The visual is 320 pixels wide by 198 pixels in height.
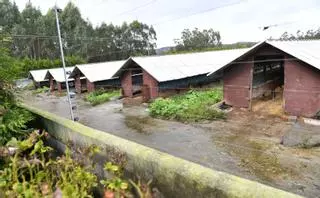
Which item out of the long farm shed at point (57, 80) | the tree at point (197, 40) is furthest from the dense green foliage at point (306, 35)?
the long farm shed at point (57, 80)

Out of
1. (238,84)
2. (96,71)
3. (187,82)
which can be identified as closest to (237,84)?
(238,84)

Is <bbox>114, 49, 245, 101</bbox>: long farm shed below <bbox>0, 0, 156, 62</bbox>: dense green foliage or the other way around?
below

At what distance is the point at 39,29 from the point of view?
166 ft

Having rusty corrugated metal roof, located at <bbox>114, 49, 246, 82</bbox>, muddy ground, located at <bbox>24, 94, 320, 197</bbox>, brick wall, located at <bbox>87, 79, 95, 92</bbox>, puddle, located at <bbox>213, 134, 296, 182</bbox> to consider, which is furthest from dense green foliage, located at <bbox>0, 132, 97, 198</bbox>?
brick wall, located at <bbox>87, 79, 95, 92</bbox>

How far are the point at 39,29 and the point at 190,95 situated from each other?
41439 mm

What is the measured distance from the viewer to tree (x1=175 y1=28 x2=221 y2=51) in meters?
57.7

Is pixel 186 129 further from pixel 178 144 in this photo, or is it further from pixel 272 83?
pixel 272 83

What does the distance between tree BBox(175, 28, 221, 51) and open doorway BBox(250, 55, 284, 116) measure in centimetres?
3828

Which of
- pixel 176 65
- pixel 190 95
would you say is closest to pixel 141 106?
pixel 190 95

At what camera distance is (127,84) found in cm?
2208

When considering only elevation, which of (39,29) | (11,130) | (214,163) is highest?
(39,29)

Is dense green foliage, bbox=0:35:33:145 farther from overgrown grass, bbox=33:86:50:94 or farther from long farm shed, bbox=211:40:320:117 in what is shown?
overgrown grass, bbox=33:86:50:94

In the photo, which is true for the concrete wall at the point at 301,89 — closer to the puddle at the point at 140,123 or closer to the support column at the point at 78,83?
the puddle at the point at 140,123

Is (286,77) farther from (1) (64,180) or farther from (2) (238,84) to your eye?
(1) (64,180)
